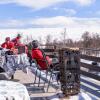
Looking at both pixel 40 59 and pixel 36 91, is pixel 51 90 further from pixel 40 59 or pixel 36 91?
pixel 40 59

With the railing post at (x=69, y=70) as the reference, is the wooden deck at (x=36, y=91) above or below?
below

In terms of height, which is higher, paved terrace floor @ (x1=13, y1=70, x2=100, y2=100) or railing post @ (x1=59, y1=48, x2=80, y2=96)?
railing post @ (x1=59, y1=48, x2=80, y2=96)

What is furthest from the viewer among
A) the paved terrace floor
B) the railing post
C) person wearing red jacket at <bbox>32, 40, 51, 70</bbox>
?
person wearing red jacket at <bbox>32, 40, 51, 70</bbox>

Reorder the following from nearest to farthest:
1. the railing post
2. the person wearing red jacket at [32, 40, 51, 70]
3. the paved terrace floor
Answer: the railing post → the paved terrace floor → the person wearing red jacket at [32, 40, 51, 70]

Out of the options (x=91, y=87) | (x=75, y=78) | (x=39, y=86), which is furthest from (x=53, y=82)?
(x=75, y=78)

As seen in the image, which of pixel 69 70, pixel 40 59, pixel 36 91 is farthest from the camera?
pixel 40 59

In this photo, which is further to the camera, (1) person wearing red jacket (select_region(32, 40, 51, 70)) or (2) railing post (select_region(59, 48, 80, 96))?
(1) person wearing red jacket (select_region(32, 40, 51, 70))

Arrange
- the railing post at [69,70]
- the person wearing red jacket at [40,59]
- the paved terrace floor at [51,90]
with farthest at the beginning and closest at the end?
the person wearing red jacket at [40,59] < the paved terrace floor at [51,90] < the railing post at [69,70]

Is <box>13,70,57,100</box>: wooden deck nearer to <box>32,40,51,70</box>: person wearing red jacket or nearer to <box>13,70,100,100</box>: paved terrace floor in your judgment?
<box>13,70,100,100</box>: paved terrace floor

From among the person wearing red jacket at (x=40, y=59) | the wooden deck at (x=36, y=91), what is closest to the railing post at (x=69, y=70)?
the wooden deck at (x=36, y=91)

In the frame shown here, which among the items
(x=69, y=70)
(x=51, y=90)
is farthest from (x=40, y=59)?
(x=69, y=70)

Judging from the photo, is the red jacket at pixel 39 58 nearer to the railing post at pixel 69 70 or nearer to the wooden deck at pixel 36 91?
the wooden deck at pixel 36 91

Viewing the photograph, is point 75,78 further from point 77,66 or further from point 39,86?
point 39,86

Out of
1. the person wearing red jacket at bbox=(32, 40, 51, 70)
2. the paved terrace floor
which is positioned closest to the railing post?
the paved terrace floor
